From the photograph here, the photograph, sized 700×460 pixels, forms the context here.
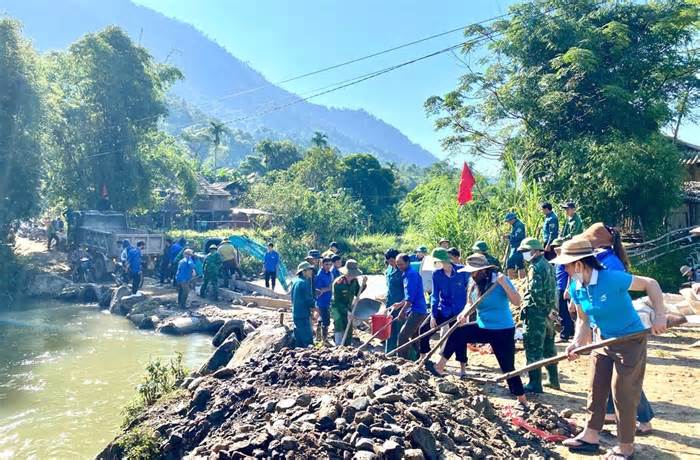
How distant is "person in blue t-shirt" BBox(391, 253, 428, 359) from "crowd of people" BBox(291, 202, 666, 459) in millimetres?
14

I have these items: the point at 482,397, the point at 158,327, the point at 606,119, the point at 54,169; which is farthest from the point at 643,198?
the point at 54,169

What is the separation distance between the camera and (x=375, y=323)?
8.73 m

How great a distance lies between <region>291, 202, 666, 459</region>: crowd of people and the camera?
14.6 ft

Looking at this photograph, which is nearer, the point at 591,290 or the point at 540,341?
the point at 591,290

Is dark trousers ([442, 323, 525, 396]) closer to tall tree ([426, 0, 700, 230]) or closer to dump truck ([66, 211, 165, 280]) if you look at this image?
tall tree ([426, 0, 700, 230])

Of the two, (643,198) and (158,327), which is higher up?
(643,198)

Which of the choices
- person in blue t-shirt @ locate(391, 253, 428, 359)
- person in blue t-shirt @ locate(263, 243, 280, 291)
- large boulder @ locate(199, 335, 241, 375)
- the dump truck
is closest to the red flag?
person in blue t-shirt @ locate(263, 243, 280, 291)

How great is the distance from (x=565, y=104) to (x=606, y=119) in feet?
3.81

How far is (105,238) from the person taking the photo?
66.7 ft

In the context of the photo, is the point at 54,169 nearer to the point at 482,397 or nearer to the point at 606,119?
the point at 606,119

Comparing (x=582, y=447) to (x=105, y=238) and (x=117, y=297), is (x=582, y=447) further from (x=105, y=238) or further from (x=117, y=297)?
(x=105, y=238)

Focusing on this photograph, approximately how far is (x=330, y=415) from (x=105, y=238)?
17779 mm

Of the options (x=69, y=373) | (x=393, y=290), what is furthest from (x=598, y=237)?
(x=69, y=373)

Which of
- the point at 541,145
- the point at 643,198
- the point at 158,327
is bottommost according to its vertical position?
the point at 158,327
